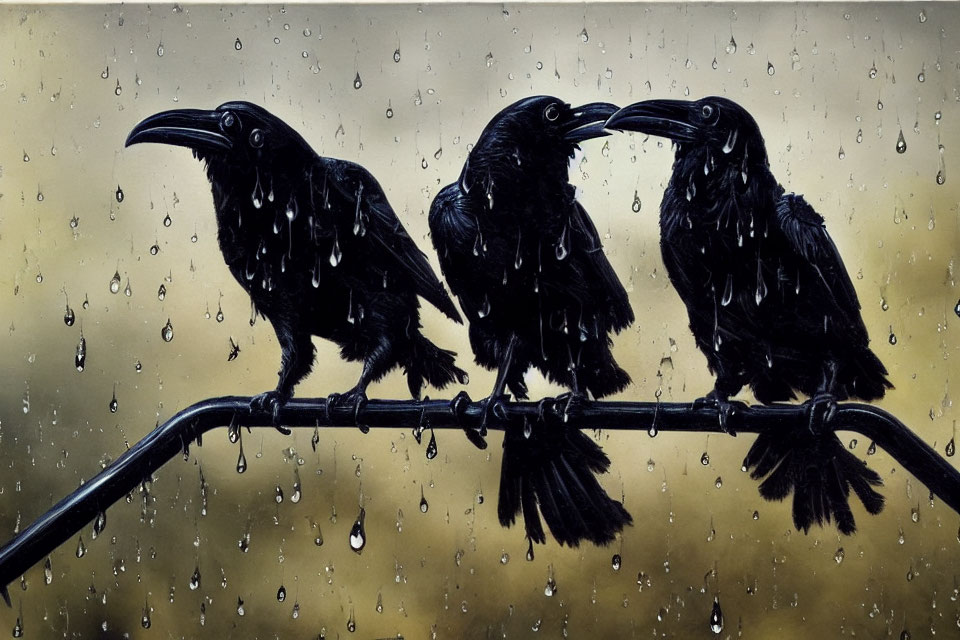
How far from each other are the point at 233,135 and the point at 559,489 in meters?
0.97

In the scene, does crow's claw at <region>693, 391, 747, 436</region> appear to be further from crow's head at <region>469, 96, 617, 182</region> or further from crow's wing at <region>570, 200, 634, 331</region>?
crow's head at <region>469, 96, 617, 182</region>

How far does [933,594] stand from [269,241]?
4.91 feet

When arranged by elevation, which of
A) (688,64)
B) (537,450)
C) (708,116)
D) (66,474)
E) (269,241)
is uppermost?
(688,64)

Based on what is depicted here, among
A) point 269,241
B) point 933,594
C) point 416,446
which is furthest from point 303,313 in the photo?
point 933,594

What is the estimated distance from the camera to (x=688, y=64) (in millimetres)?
1801

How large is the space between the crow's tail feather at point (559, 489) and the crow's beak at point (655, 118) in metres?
0.62

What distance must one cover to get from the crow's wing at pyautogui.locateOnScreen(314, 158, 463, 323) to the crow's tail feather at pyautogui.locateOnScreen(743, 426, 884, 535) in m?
0.67

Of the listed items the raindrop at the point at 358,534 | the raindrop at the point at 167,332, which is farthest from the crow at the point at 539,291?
the raindrop at the point at 167,332

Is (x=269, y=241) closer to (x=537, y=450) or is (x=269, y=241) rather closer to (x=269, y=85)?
(x=269, y=85)

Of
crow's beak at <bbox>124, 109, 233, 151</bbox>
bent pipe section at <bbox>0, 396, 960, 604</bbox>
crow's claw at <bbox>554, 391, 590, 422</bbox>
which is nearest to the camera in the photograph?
bent pipe section at <bbox>0, 396, 960, 604</bbox>

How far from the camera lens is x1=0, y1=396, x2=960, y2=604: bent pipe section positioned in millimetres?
1470

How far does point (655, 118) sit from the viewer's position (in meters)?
1.69

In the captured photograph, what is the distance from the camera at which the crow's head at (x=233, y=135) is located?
1.71m

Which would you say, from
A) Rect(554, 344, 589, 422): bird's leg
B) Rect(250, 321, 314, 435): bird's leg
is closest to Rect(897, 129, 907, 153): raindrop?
Rect(554, 344, 589, 422): bird's leg
